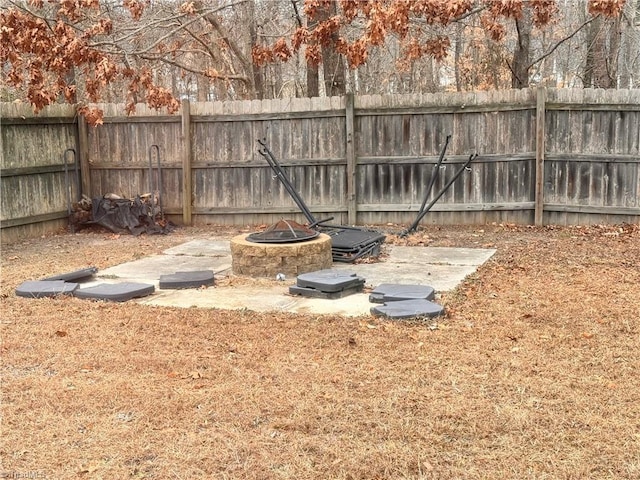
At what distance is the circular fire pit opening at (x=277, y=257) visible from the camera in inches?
279

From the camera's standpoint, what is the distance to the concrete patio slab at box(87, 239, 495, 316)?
19.9 ft

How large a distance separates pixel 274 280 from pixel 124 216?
4.43 m

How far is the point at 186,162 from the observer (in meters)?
11.0

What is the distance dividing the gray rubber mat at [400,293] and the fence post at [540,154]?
459cm

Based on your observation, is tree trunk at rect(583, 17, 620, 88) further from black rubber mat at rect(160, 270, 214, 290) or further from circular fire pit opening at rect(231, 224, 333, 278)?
black rubber mat at rect(160, 270, 214, 290)

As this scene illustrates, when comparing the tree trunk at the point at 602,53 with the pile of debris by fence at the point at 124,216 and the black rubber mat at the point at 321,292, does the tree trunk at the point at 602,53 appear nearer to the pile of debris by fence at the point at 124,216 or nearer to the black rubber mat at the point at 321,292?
the pile of debris by fence at the point at 124,216

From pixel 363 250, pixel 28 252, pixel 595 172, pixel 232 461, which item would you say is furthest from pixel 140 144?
pixel 232 461

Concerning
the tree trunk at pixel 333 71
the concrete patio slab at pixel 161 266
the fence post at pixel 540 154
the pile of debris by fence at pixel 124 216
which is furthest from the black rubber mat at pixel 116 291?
the tree trunk at pixel 333 71

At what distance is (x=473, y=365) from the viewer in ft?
14.4

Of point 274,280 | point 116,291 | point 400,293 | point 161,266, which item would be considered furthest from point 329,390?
point 161,266

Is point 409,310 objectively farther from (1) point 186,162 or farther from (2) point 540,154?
(1) point 186,162

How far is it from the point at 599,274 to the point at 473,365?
3173mm

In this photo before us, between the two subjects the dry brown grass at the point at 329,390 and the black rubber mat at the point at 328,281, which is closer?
the dry brown grass at the point at 329,390

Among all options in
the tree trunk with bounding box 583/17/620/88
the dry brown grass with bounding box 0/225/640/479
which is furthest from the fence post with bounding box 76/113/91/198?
the tree trunk with bounding box 583/17/620/88
